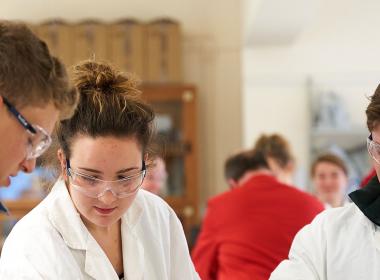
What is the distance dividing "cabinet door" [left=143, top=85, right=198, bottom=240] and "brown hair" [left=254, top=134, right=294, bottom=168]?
1674 mm

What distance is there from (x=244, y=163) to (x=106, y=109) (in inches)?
64.7

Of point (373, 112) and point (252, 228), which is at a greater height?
point (373, 112)

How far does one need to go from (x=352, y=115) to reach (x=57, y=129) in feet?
12.6

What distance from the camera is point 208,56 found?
20.0 feet

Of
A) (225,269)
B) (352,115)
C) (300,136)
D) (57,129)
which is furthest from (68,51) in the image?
(57,129)

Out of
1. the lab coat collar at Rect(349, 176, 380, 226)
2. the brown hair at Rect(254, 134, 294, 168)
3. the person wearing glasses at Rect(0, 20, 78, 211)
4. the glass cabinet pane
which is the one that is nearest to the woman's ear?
the person wearing glasses at Rect(0, 20, 78, 211)

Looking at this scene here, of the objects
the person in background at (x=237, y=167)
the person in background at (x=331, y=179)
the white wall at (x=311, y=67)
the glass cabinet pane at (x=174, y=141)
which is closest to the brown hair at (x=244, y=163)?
the person in background at (x=237, y=167)

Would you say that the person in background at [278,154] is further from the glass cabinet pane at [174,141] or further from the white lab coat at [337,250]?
the white lab coat at [337,250]

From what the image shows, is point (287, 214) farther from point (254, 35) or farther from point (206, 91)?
point (206, 91)

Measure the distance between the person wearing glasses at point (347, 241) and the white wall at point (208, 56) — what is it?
4.13 m

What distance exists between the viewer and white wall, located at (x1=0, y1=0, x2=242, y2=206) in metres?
6.04

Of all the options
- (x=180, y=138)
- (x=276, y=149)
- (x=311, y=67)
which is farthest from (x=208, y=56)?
(x=276, y=149)

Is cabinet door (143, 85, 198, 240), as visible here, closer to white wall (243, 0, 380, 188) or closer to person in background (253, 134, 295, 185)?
white wall (243, 0, 380, 188)

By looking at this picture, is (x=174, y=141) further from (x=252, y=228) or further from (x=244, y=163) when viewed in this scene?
(x=252, y=228)
